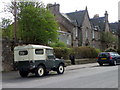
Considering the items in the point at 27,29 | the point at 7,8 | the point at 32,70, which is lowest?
the point at 32,70

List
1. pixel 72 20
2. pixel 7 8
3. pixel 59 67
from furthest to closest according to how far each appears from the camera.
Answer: pixel 72 20 → pixel 7 8 → pixel 59 67

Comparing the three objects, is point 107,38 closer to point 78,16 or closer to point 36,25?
point 78,16

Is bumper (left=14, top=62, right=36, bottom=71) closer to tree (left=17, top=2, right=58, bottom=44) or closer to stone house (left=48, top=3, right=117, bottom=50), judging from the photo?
tree (left=17, top=2, right=58, bottom=44)

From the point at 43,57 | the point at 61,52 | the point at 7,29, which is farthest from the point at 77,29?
the point at 43,57

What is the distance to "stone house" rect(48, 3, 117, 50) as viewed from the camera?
43312mm

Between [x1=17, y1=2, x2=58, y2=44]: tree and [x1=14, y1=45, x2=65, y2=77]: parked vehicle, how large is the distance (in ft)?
19.3

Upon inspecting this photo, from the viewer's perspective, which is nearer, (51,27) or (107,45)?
(51,27)

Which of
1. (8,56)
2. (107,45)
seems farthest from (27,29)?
(107,45)

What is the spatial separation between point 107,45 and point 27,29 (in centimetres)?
3598

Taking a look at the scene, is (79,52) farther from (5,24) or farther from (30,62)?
(30,62)

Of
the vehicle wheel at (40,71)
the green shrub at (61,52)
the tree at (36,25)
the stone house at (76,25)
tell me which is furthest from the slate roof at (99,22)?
the vehicle wheel at (40,71)

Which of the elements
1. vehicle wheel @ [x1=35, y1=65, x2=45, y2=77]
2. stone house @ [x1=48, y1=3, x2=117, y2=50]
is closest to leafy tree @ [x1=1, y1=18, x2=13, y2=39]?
vehicle wheel @ [x1=35, y1=65, x2=45, y2=77]

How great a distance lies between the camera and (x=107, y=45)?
181ft

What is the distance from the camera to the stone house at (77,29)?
4331 centimetres
